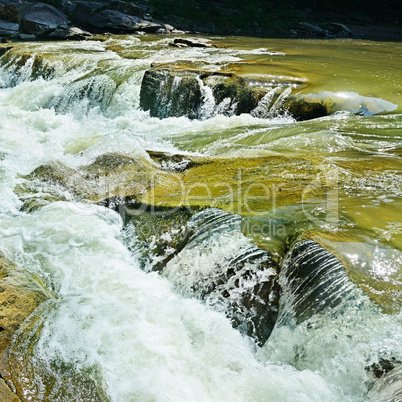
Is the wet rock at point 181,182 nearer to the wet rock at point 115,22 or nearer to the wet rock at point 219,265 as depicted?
the wet rock at point 219,265

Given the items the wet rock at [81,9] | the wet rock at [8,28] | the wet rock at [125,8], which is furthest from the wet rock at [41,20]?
the wet rock at [125,8]

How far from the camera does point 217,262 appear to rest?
3.20 meters

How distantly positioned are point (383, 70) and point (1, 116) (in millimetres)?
7720

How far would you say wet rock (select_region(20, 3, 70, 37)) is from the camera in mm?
14641

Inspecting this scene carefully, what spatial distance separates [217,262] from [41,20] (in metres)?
15.1

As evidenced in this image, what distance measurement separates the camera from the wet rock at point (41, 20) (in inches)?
576

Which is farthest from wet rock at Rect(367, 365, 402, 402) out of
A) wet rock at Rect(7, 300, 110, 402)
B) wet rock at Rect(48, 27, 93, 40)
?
wet rock at Rect(48, 27, 93, 40)

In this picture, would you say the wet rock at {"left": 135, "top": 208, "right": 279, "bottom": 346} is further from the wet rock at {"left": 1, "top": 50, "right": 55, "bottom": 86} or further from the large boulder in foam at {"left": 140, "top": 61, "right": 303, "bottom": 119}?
the wet rock at {"left": 1, "top": 50, "right": 55, "bottom": 86}

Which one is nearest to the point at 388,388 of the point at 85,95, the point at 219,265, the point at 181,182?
the point at 219,265

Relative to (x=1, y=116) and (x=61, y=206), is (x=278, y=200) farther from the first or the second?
(x=1, y=116)

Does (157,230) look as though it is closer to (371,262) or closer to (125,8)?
(371,262)

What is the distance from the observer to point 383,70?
328 inches

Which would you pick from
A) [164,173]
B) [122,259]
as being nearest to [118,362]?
[122,259]

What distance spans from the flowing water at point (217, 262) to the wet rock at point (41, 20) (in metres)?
9.89
